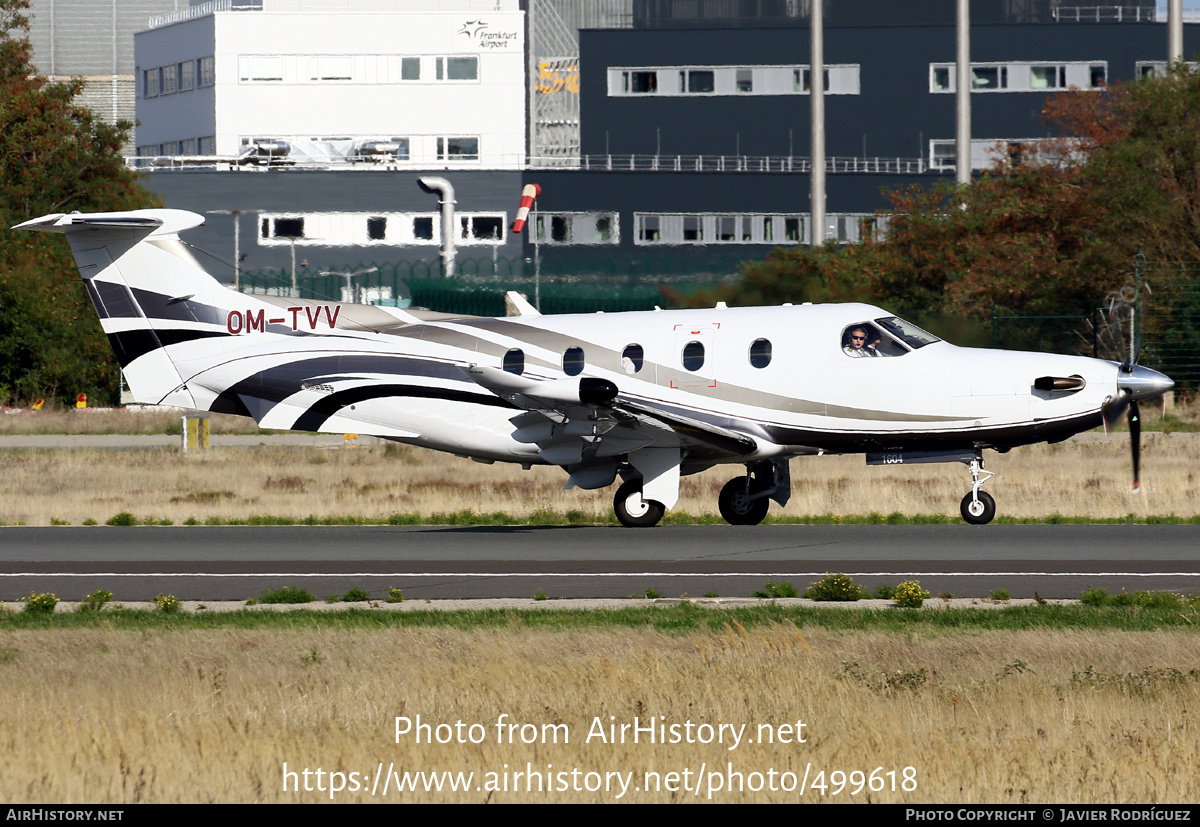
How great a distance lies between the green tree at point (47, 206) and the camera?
48.9 m

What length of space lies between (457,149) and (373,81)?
5.82 m

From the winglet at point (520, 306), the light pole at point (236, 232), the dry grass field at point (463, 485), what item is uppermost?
the light pole at point (236, 232)

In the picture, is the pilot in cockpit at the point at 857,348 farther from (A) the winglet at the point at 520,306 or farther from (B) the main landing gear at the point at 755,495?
(A) the winglet at the point at 520,306

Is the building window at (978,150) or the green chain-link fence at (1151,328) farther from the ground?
the building window at (978,150)

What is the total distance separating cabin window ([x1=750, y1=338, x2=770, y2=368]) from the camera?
68.1 feet

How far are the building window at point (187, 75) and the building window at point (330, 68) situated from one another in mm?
7583

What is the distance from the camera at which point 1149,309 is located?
3938 cm

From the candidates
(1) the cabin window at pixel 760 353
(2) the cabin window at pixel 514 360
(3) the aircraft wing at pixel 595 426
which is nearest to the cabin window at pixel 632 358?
(3) the aircraft wing at pixel 595 426

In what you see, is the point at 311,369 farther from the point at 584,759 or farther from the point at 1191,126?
the point at 1191,126

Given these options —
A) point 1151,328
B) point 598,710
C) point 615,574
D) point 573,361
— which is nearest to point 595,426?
point 573,361

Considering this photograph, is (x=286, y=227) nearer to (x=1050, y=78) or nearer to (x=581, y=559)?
(x=1050, y=78)

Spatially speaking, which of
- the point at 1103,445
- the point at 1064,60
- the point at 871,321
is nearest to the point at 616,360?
the point at 871,321

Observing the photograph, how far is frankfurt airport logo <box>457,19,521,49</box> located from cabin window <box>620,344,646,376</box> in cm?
6478

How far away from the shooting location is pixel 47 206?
5609 cm
